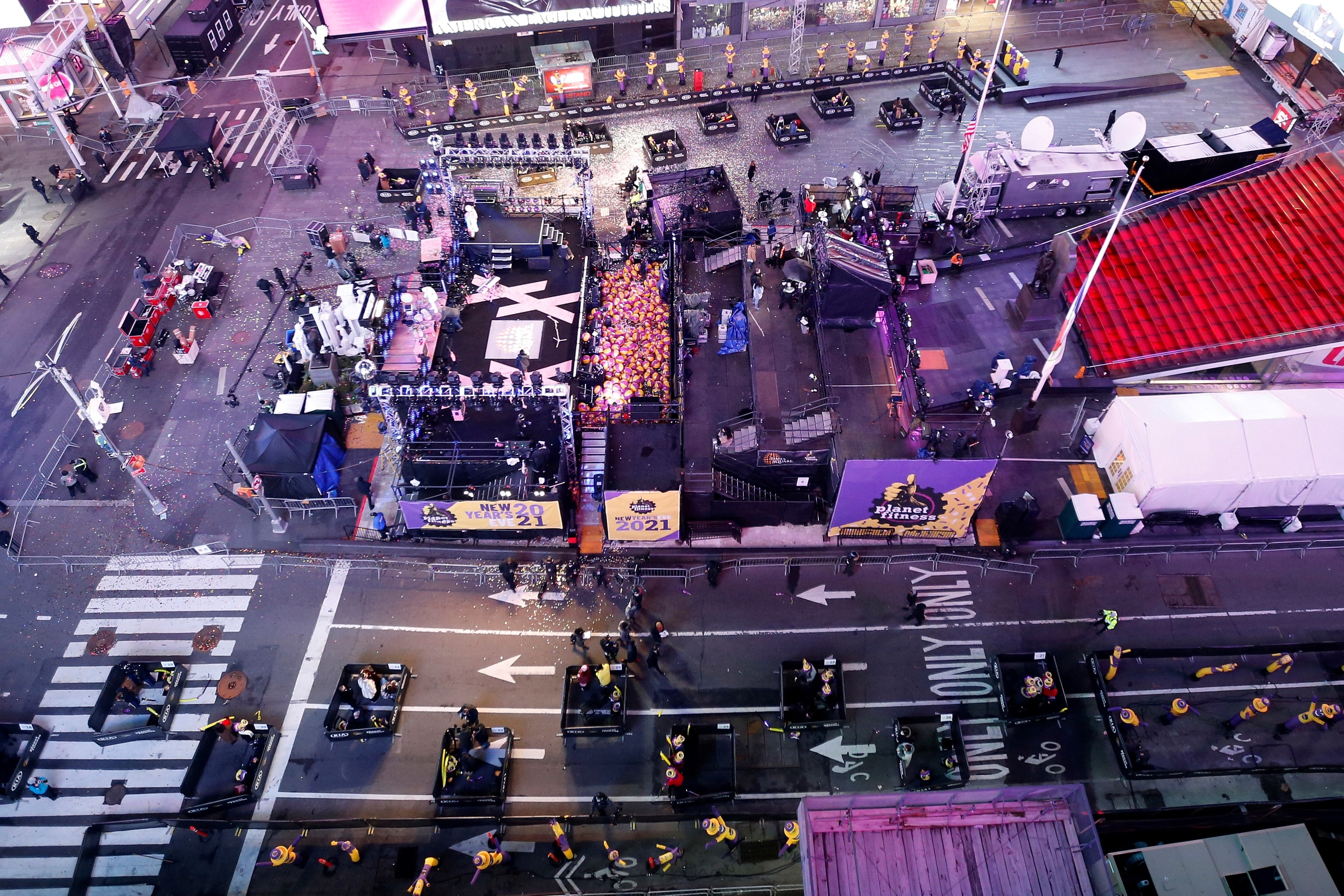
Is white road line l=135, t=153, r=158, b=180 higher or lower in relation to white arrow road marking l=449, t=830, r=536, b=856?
higher

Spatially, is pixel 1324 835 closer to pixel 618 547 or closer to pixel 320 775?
pixel 618 547

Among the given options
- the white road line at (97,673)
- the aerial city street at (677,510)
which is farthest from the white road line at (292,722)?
the white road line at (97,673)

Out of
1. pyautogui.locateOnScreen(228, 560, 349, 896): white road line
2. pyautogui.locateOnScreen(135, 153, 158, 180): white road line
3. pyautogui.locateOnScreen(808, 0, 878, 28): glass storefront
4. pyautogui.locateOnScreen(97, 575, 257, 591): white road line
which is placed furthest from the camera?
pyautogui.locateOnScreen(808, 0, 878, 28): glass storefront

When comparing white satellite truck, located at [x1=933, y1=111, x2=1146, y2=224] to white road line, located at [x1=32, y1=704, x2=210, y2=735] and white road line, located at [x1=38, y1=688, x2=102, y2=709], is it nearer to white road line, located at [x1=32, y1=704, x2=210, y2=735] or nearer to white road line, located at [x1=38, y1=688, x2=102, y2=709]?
Result: white road line, located at [x1=32, y1=704, x2=210, y2=735]

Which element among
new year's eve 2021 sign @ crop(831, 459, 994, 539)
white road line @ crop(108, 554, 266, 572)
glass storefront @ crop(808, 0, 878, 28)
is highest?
glass storefront @ crop(808, 0, 878, 28)

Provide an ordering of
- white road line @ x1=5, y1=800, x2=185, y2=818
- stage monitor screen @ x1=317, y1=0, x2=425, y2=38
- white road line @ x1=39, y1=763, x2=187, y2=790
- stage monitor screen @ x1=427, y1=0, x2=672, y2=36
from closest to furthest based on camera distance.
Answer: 1. white road line @ x1=5, y1=800, x2=185, y2=818
2. white road line @ x1=39, y1=763, x2=187, y2=790
3. stage monitor screen @ x1=427, y1=0, x2=672, y2=36
4. stage monitor screen @ x1=317, y1=0, x2=425, y2=38

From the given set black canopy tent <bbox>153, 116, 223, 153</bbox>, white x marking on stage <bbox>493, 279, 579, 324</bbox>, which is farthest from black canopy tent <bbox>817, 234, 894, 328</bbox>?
black canopy tent <bbox>153, 116, 223, 153</bbox>

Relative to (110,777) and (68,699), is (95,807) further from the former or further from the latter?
(68,699)

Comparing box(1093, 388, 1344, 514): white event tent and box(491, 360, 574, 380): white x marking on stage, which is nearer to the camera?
box(1093, 388, 1344, 514): white event tent
